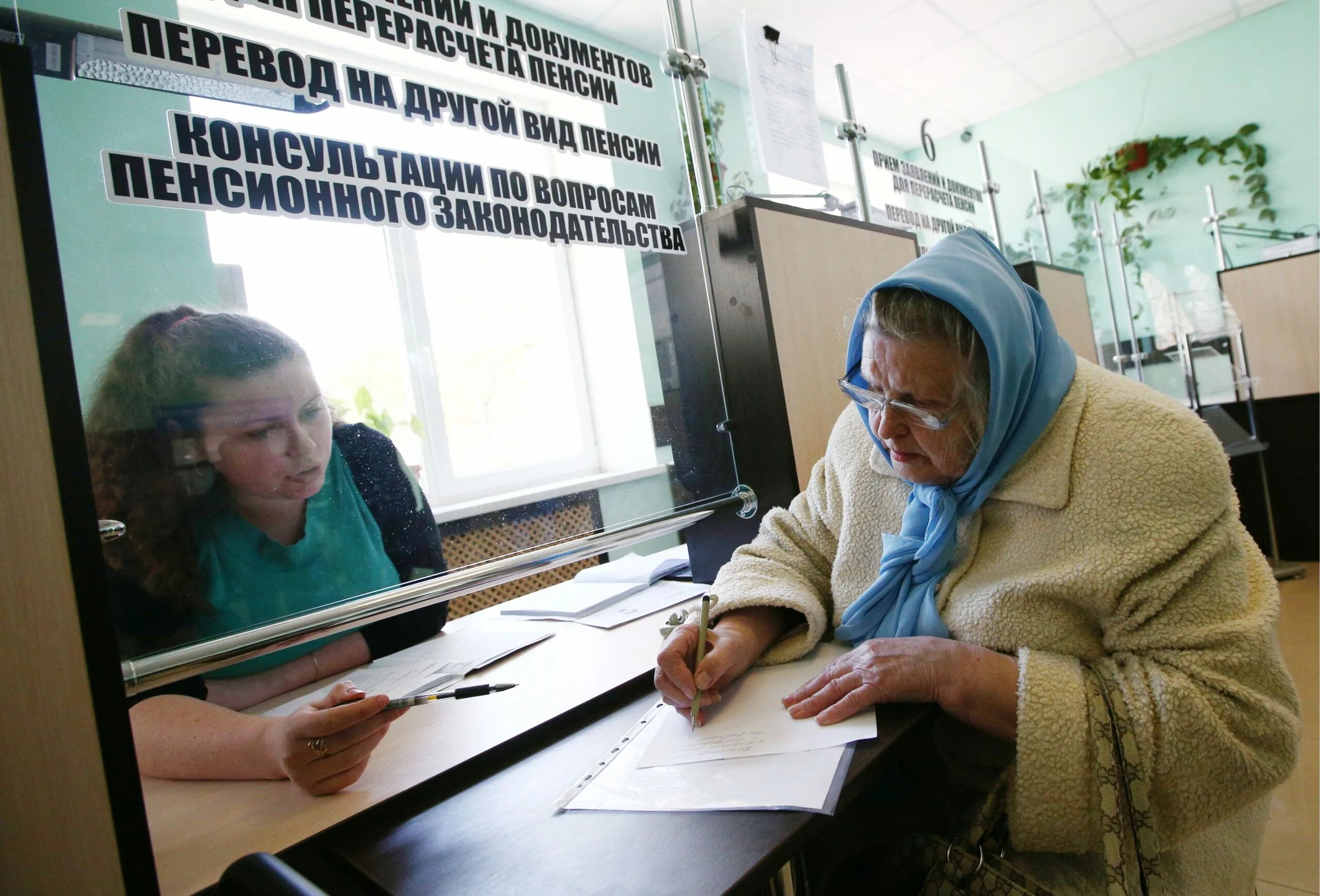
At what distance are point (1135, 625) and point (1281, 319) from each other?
363cm

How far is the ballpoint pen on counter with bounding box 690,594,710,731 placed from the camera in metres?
0.86

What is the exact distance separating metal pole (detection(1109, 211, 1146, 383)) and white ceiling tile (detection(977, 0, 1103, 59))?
3.86 feet

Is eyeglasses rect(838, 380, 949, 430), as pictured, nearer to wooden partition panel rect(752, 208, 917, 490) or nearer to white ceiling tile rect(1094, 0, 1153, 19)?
wooden partition panel rect(752, 208, 917, 490)

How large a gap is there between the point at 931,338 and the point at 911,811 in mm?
617

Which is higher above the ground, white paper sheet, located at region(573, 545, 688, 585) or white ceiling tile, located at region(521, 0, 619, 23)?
white ceiling tile, located at region(521, 0, 619, 23)

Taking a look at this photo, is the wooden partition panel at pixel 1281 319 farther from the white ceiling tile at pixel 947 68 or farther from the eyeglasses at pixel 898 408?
the eyeglasses at pixel 898 408

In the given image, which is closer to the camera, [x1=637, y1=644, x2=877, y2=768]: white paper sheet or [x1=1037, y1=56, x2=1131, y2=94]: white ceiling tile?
[x1=637, y1=644, x2=877, y2=768]: white paper sheet

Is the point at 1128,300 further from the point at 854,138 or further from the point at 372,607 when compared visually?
the point at 372,607

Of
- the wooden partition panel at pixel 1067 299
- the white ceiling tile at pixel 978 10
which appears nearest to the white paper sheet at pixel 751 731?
the wooden partition panel at pixel 1067 299

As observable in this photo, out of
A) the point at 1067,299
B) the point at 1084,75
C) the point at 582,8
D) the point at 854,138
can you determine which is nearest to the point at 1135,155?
the point at 1084,75

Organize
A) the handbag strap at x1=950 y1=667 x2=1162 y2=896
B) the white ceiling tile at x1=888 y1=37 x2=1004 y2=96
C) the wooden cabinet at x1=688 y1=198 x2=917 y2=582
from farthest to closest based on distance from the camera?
1. the white ceiling tile at x1=888 y1=37 x2=1004 y2=96
2. the wooden cabinet at x1=688 y1=198 x2=917 y2=582
3. the handbag strap at x1=950 y1=667 x2=1162 y2=896

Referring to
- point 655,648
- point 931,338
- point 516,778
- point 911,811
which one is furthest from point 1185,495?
point 516,778

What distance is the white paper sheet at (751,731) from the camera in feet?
2.52

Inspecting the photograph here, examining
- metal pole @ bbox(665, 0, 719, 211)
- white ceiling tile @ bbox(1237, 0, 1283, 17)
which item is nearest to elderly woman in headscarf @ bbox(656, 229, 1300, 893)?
metal pole @ bbox(665, 0, 719, 211)
